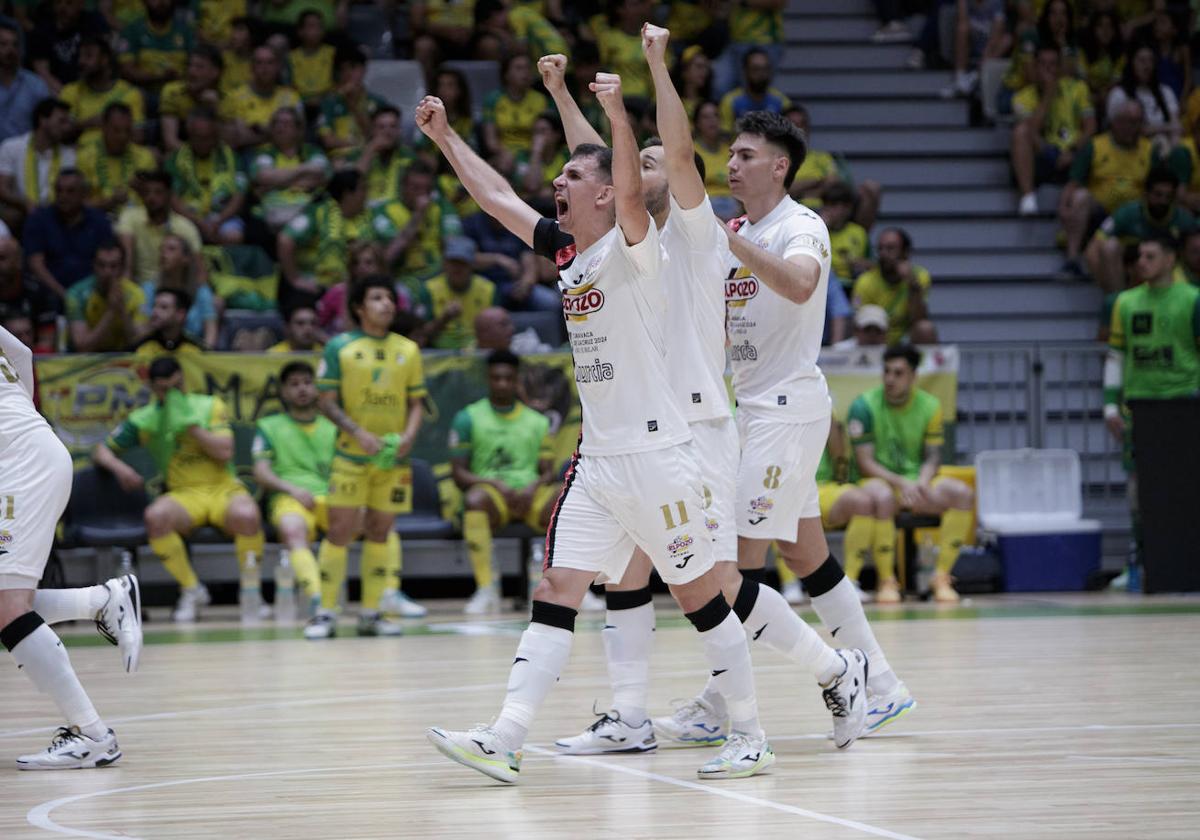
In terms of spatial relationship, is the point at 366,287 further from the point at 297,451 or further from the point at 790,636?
the point at 790,636

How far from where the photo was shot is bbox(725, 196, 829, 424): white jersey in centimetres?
651

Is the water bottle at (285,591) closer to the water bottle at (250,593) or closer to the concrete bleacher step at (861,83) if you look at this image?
the water bottle at (250,593)

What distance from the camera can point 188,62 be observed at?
51.8 feet

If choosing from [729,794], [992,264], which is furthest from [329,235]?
[729,794]

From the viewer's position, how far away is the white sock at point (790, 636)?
6.20m

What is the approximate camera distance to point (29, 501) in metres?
6.12

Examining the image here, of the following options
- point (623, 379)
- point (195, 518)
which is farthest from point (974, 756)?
point (195, 518)

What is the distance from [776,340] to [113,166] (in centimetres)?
1001

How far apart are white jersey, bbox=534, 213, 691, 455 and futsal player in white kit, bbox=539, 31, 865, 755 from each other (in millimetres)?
388

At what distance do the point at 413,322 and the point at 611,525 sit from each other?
8.13m

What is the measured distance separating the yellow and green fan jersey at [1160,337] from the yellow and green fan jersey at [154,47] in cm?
879

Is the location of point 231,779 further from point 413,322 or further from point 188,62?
point 188,62

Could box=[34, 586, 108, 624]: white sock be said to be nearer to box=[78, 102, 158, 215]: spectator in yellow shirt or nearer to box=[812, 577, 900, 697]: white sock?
box=[812, 577, 900, 697]: white sock

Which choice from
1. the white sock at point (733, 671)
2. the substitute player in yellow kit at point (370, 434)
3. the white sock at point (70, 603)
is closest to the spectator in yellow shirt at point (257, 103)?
the substitute player in yellow kit at point (370, 434)
